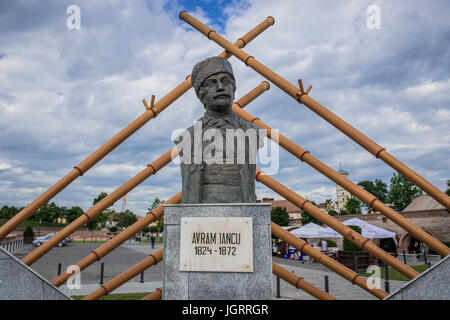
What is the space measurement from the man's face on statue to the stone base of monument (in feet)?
5.08

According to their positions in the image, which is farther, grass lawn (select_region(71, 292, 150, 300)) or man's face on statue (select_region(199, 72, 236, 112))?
grass lawn (select_region(71, 292, 150, 300))

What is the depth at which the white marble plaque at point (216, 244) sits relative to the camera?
11.7 feet

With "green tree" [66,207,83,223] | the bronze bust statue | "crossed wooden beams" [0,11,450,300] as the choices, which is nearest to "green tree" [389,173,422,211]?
"crossed wooden beams" [0,11,450,300]

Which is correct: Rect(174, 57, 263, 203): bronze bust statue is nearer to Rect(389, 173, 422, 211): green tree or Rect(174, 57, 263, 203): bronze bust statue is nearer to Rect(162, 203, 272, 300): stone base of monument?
Rect(162, 203, 272, 300): stone base of monument

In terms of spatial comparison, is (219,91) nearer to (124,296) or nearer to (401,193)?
(124,296)

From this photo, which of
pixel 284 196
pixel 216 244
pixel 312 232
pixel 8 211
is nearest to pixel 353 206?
pixel 312 232

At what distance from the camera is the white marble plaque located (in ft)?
11.7

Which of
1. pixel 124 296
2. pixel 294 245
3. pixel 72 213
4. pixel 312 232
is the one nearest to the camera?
pixel 294 245

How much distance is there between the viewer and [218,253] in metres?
3.60

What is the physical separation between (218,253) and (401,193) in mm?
48303

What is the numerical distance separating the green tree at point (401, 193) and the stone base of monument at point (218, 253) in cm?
4710
